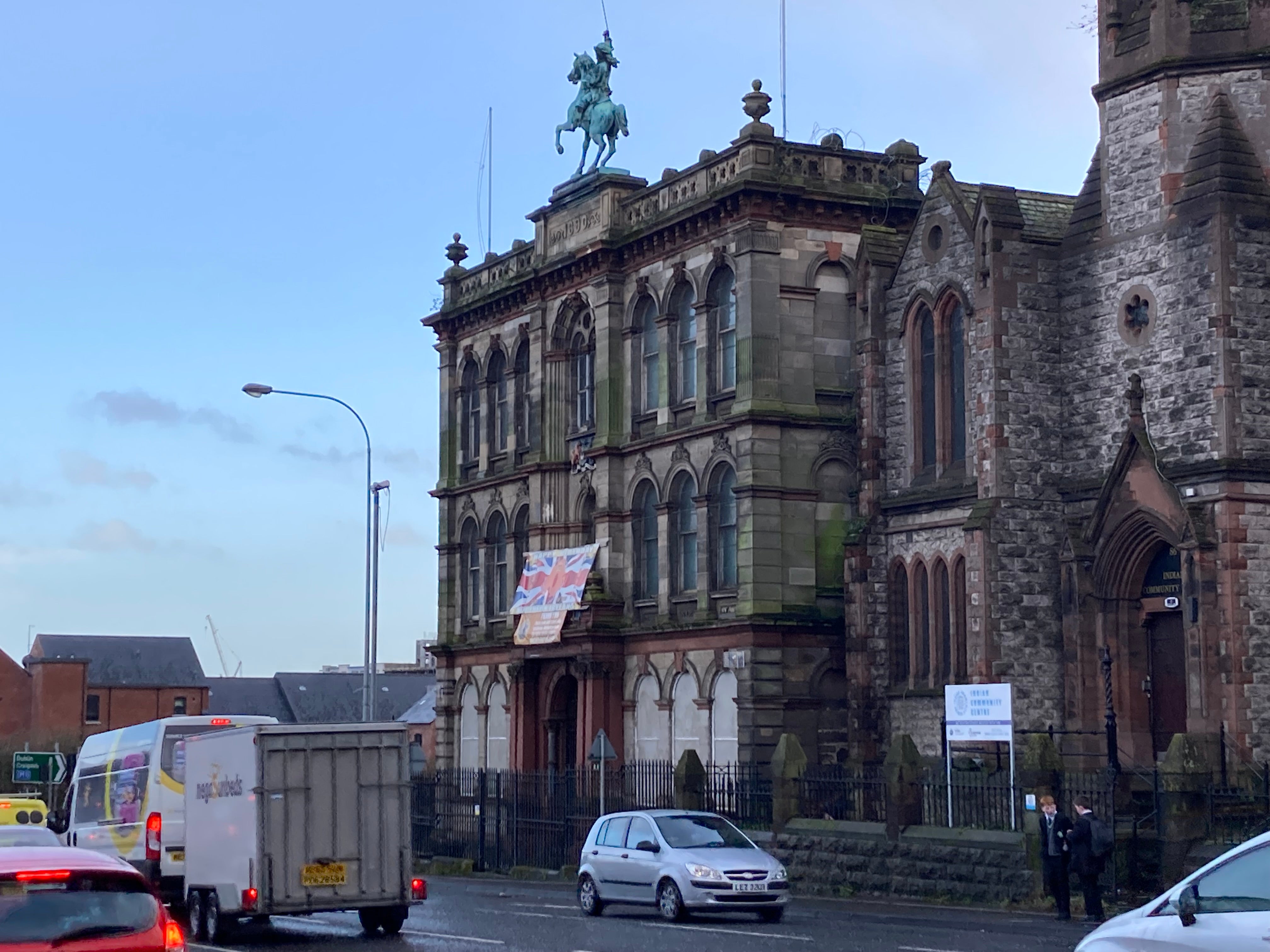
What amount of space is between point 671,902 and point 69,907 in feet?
45.5

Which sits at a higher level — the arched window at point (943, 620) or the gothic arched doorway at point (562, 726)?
the arched window at point (943, 620)

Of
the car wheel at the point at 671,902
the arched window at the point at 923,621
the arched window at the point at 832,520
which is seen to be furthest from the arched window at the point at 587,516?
the car wheel at the point at 671,902

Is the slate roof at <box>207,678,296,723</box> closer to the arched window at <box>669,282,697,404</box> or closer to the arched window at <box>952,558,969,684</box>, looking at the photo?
the arched window at <box>669,282,697,404</box>

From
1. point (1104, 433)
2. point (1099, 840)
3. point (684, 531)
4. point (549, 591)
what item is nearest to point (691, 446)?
point (684, 531)

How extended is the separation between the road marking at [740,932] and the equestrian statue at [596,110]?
2565 cm

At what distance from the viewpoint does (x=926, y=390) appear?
120ft

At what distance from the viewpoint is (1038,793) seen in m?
26.0

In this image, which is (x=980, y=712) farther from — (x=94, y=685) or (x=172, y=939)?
(x=94, y=685)

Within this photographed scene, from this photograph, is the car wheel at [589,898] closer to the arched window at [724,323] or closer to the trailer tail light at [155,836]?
the trailer tail light at [155,836]

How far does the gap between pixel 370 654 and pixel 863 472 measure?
35.9 ft

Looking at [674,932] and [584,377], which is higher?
[584,377]

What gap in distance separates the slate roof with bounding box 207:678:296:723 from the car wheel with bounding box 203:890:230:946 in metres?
90.2

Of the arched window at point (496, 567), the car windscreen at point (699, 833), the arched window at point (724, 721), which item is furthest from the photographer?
the arched window at point (496, 567)

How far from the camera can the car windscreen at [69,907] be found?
Result: 34.4 ft
